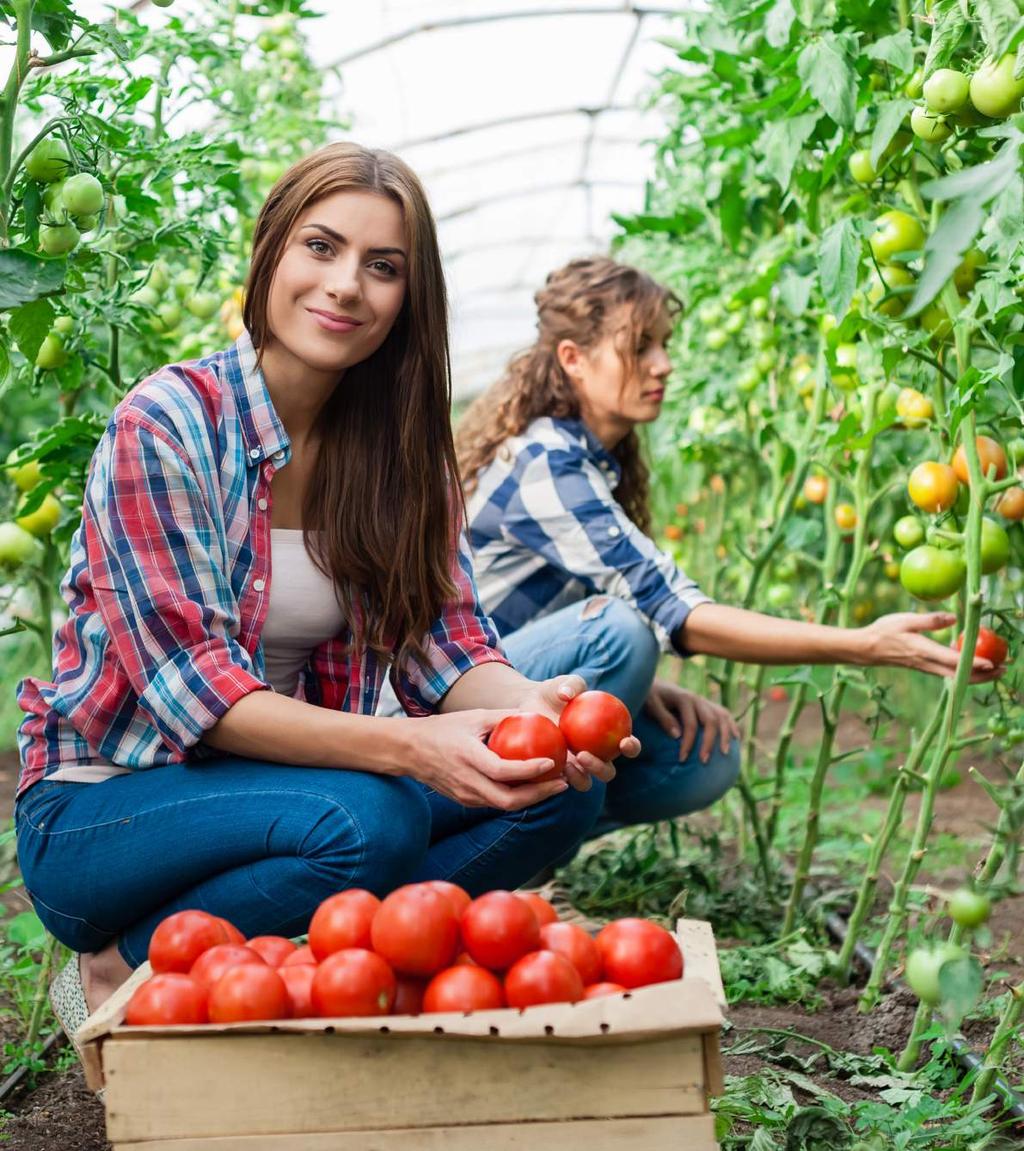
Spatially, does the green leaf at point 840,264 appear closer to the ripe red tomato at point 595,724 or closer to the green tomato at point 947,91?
the green tomato at point 947,91

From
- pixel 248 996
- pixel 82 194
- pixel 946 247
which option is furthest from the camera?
pixel 82 194

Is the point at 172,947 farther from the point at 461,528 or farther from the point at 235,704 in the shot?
the point at 461,528

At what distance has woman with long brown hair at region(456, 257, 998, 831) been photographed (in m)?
2.42

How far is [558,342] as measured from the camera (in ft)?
8.94

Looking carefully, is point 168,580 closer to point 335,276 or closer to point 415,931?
point 335,276

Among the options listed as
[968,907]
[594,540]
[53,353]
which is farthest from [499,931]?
[594,540]

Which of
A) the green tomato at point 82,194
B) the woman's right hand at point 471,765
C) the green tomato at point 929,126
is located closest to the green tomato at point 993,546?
the green tomato at point 929,126

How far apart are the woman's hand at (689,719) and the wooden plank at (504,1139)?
147cm

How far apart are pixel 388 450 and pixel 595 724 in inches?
22.3

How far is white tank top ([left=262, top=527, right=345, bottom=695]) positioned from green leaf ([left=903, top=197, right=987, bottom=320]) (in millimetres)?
1163

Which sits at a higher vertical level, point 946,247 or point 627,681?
point 946,247

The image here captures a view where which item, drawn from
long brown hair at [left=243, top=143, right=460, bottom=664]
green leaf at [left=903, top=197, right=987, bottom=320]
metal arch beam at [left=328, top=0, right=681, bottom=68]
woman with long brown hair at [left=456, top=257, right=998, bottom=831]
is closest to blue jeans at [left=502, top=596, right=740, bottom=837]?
woman with long brown hair at [left=456, top=257, right=998, bottom=831]

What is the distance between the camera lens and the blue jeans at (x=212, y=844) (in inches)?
62.6

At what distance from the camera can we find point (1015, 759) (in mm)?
4602
